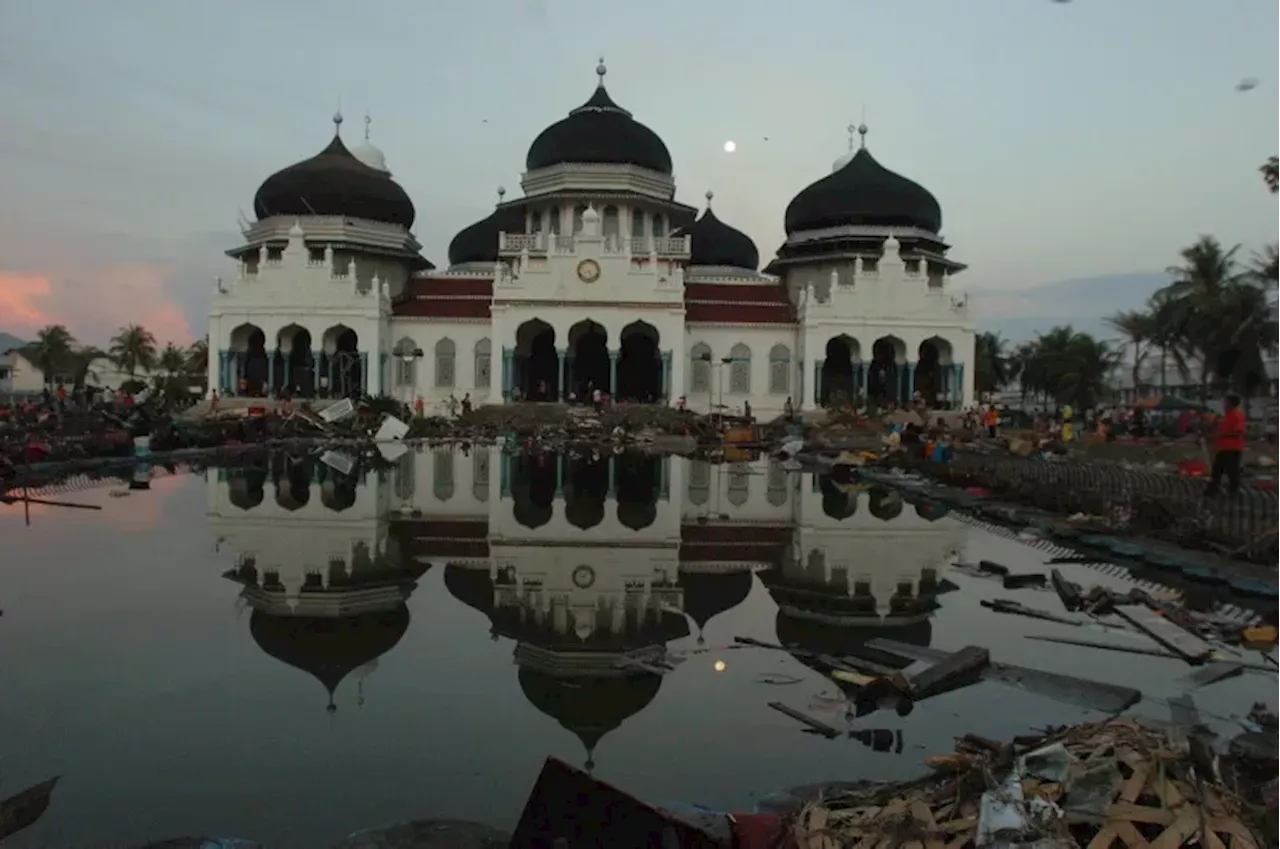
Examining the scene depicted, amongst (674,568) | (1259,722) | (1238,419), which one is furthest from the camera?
(1238,419)

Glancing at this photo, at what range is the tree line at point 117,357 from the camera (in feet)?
224

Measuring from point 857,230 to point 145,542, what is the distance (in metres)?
38.5

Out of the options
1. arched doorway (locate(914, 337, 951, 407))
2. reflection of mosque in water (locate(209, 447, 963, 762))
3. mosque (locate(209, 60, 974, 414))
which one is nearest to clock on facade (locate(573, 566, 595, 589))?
reflection of mosque in water (locate(209, 447, 963, 762))

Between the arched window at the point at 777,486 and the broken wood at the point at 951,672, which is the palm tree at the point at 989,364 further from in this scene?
the broken wood at the point at 951,672

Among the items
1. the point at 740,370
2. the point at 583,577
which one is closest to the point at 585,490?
the point at 583,577

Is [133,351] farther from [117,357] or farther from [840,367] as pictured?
[840,367]

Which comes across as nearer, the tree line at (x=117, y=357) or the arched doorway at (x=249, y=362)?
the arched doorway at (x=249, y=362)

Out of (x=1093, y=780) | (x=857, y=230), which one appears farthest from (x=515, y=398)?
(x=1093, y=780)

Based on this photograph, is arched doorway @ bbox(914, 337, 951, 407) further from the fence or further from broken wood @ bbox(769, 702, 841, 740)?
broken wood @ bbox(769, 702, 841, 740)

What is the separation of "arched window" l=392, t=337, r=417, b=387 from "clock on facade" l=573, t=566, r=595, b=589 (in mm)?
34490

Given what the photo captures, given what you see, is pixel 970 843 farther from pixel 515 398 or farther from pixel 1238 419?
pixel 515 398

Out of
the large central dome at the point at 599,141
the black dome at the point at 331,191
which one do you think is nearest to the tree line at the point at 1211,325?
the large central dome at the point at 599,141

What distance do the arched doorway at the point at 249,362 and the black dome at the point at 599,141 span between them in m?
14.7

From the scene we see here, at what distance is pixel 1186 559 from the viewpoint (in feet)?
37.7
